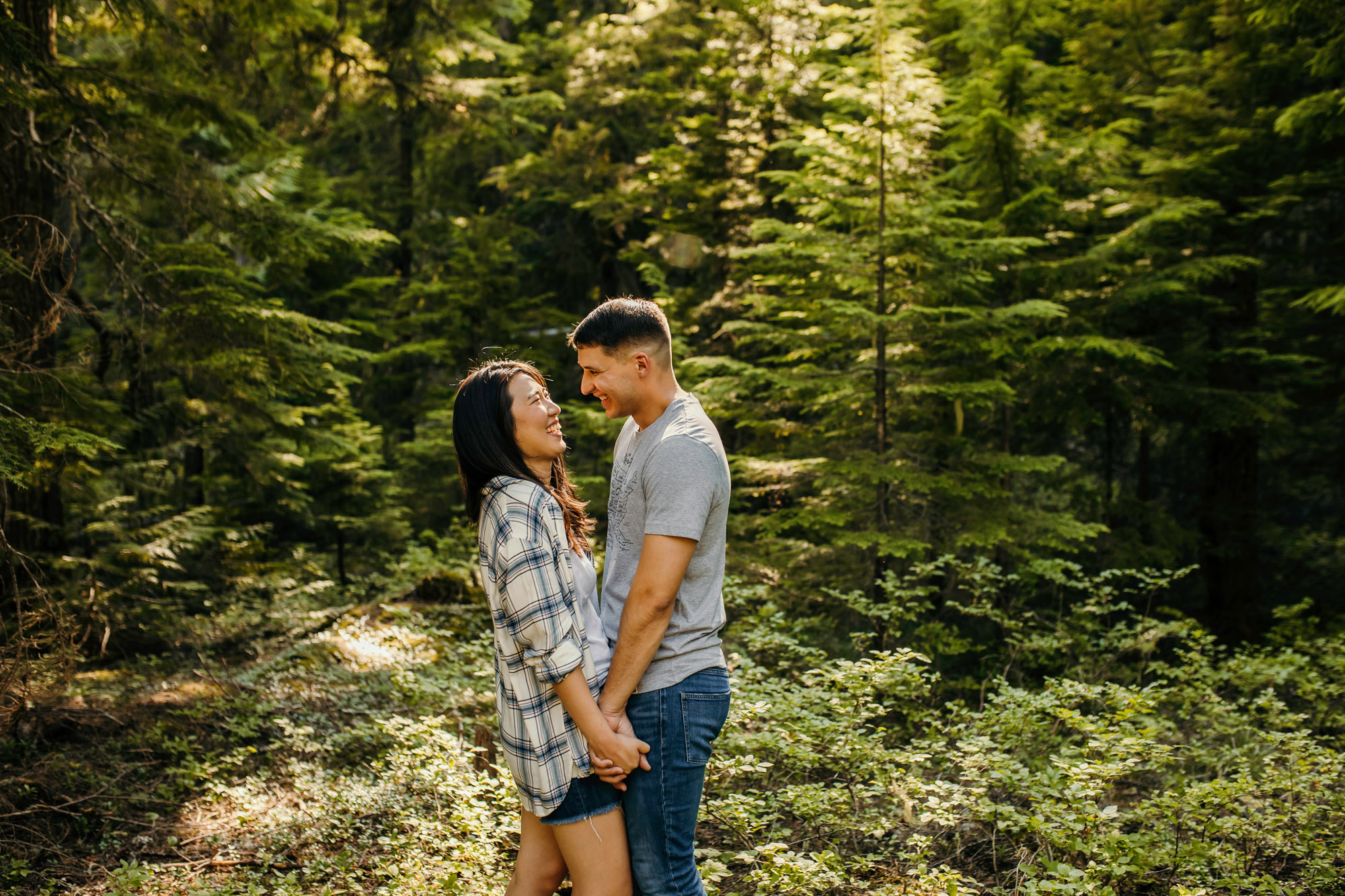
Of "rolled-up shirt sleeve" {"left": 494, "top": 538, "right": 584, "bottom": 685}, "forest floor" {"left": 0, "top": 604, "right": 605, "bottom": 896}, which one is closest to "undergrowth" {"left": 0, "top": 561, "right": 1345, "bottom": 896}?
"forest floor" {"left": 0, "top": 604, "right": 605, "bottom": 896}

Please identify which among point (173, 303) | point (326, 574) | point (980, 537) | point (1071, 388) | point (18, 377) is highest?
point (173, 303)

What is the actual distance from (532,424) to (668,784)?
109 cm

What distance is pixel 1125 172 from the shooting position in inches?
394

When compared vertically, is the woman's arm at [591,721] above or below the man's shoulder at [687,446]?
below

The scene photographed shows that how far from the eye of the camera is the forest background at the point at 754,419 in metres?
3.68

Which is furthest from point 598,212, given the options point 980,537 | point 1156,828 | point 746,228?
point 1156,828

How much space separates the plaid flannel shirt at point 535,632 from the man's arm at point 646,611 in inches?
4.4

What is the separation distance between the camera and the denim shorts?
2.13 meters

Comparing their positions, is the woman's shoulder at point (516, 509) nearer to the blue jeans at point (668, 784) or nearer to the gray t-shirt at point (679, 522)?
the gray t-shirt at point (679, 522)

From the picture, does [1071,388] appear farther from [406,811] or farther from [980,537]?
[406,811]

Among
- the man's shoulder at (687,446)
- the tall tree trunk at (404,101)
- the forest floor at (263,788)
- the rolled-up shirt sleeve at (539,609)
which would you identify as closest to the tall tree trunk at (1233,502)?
the forest floor at (263,788)

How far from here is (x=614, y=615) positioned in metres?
2.31

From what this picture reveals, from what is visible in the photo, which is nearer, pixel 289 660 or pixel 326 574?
pixel 289 660

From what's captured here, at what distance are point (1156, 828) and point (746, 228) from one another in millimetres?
7923
